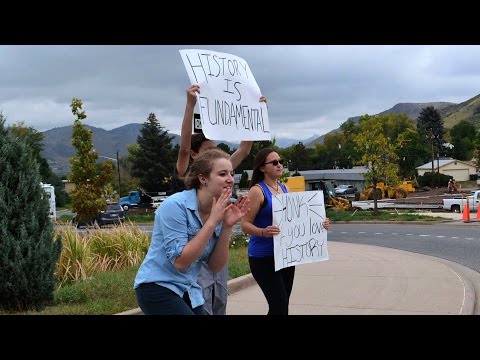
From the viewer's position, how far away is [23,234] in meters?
6.89

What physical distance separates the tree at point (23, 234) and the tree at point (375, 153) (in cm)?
2263

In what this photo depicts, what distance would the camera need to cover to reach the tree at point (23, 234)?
269 inches

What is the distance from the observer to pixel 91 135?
19.9 m

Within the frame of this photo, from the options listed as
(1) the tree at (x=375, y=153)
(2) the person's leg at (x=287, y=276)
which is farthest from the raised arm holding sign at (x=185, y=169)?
(1) the tree at (x=375, y=153)

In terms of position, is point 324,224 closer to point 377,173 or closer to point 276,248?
point 276,248

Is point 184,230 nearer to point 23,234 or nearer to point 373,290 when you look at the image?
point 23,234

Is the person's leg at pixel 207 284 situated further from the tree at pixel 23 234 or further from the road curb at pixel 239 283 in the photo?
the road curb at pixel 239 283

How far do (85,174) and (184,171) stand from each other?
16.5 m

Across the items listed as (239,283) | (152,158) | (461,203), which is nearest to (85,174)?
(239,283)

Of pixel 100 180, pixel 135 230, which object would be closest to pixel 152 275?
pixel 135 230

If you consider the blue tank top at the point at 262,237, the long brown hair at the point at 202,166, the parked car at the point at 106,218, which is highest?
the long brown hair at the point at 202,166

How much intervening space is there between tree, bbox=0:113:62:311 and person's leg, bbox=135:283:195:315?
412 centimetres

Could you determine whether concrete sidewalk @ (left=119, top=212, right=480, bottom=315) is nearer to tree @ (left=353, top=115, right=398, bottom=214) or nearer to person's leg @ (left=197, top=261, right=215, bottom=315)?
person's leg @ (left=197, top=261, right=215, bottom=315)
